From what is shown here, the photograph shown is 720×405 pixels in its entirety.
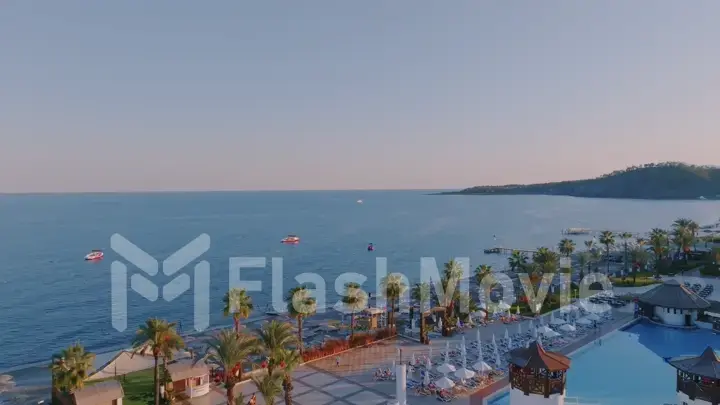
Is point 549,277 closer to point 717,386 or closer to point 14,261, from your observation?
point 717,386

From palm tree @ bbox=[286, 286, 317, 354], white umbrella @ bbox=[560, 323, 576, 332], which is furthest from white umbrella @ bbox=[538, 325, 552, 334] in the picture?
palm tree @ bbox=[286, 286, 317, 354]

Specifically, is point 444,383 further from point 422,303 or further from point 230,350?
point 230,350

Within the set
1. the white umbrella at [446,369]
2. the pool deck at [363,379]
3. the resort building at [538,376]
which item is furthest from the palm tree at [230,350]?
the resort building at [538,376]

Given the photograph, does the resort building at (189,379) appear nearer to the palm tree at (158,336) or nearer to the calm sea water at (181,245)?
the palm tree at (158,336)

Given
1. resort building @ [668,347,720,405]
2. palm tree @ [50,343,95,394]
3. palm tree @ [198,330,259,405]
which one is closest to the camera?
resort building @ [668,347,720,405]

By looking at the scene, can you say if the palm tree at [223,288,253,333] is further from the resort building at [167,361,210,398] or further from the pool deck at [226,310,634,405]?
the pool deck at [226,310,634,405]
